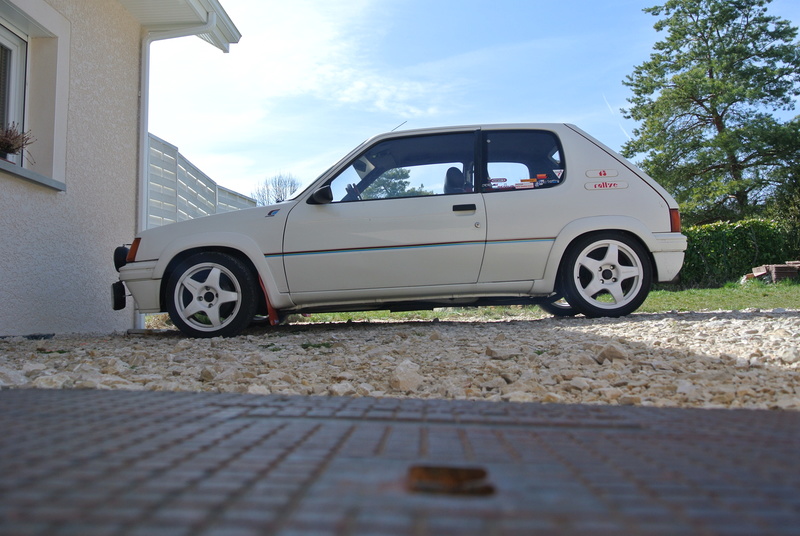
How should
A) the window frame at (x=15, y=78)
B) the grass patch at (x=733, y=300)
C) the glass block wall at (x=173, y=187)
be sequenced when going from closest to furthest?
1. the window frame at (x=15, y=78)
2. the grass patch at (x=733, y=300)
3. the glass block wall at (x=173, y=187)

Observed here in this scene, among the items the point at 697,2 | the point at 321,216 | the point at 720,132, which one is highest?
the point at 697,2

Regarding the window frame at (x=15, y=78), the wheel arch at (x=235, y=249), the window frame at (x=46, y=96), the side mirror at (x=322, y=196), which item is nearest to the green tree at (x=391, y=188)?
the side mirror at (x=322, y=196)

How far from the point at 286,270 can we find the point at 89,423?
338cm

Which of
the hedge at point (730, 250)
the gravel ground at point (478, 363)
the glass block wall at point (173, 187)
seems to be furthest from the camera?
the hedge at point (730, 250)

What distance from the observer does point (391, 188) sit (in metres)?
5.09

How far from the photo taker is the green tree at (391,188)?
5.06 metres

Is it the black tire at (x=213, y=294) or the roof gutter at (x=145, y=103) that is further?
the roof gutter at (x=145, y=103)

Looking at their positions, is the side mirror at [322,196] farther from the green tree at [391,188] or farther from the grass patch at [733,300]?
the grass patch at [733,300]

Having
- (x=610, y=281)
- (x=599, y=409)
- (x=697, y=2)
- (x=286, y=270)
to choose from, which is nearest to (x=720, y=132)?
(x=697, y=2)

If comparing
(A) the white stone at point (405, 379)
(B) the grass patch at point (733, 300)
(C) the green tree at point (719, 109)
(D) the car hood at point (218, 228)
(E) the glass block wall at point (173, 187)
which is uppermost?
(C) the green tree at point (719, 109)

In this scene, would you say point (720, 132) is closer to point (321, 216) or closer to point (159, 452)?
point (321, 216)

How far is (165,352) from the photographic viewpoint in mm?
4031

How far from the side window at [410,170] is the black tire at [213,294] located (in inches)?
40.3

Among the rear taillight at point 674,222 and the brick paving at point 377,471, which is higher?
the rear taillight at point 674,222
